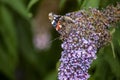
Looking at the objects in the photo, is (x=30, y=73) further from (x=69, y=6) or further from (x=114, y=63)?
(x=114, y=63)

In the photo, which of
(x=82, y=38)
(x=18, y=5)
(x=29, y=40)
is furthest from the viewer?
(x=29, y=40)

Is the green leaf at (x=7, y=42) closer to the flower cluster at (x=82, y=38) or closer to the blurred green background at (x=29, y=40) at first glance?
the blurred green background at (x=29, y=40)

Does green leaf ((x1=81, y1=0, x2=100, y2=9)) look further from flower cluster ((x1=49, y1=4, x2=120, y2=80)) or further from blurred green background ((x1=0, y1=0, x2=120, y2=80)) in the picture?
blurred green background ((x1=0, y1=0, x2=120, y2=80))

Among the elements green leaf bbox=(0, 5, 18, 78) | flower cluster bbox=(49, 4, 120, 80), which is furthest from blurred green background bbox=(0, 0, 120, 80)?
flower cluster bbox=(49, 4, 120, 80)

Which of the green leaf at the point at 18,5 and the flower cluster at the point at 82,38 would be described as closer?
the flower cluster at the point at 82,38

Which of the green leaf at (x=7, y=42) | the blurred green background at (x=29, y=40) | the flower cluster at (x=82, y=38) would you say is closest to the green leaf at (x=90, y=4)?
the flower cluster at (x=82, y=38)

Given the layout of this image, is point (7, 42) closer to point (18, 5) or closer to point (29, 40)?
point (18, 5)

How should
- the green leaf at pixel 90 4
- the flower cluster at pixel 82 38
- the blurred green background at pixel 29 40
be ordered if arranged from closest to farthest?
1. the flower cluster at pixel 82 38
2. the green leaf at pixel 90 4
3. the blurred green background at pixel 29 40

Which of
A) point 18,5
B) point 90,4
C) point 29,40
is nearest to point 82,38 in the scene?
point 90,4

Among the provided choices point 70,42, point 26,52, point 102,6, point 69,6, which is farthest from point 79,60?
point 26,52
